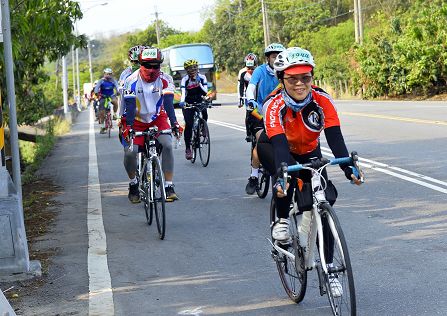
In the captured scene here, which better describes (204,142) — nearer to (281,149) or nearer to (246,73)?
(246,73)

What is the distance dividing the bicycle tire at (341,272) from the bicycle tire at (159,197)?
3.73m

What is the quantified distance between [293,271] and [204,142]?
9.42 m

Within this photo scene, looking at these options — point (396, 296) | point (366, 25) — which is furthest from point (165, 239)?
point (366, 25)

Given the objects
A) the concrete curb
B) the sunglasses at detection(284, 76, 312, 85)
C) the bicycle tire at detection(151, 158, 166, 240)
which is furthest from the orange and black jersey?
the bicycle tire at detection(151, 158, 166, 240)

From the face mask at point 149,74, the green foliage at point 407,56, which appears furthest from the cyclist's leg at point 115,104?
the green foliage at point 407,56

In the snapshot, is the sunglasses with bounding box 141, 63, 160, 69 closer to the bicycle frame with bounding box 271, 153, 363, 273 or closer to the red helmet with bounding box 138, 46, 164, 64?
the red helmet with bounding box 138, 46, 164, 64

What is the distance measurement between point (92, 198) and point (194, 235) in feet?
11.5

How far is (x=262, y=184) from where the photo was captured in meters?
11.7

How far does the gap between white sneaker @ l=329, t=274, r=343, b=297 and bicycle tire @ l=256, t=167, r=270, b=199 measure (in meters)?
5.78

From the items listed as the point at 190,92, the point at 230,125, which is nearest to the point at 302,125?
the point at 190,92

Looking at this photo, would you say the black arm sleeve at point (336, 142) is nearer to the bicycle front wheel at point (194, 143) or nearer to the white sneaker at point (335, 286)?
the white sneaker at point (335, 286)

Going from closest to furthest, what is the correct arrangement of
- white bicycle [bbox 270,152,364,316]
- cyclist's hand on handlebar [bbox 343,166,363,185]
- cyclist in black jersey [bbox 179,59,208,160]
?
white bicycle [bbox 270,152,364,316]
cyclist's hand on handlebar [bbox 343,166,363,185]
cyclist in black jersey [bbox 179,59,208,160]

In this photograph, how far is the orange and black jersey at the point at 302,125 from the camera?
19.6 feet

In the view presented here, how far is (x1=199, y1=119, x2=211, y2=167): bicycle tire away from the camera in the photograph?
51.1ft
